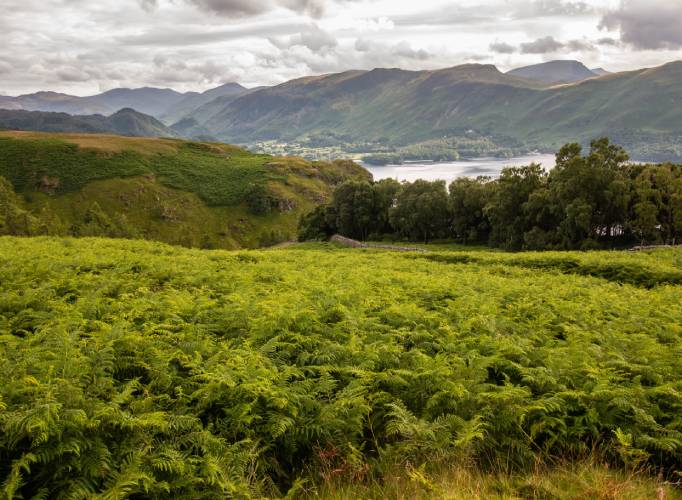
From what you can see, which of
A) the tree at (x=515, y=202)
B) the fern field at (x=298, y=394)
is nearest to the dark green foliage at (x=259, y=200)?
the tree at (x=515, y=202)

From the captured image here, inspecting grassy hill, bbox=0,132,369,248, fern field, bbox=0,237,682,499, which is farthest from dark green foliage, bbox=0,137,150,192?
fern field, bbox=0,237,682,499

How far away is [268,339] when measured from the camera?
9867 mm

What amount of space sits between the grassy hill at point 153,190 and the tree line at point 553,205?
179 ft

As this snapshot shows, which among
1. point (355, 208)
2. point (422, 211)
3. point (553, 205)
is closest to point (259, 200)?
point (355, 208)

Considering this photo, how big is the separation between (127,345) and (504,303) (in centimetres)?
1288

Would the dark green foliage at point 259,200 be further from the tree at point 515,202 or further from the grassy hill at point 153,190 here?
the tree at point 515,202

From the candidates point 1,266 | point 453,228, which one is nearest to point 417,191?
point 453,228

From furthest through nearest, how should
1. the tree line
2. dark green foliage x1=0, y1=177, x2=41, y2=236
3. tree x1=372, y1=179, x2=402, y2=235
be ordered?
dark green foliage x1=0, y1=177, x2=41, y2=236 < tree x1=372, y1=179, x2=402, y2=235 < the tree line

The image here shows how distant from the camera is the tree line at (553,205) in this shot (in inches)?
2205

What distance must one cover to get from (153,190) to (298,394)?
151 meters

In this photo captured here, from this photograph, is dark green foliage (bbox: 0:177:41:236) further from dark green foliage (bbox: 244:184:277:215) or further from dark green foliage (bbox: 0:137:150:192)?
dark green foliage (bbox: 244:184:277:215)

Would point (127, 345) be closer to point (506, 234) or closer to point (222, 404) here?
point (222, 404)

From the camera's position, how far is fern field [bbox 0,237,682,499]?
5.49m

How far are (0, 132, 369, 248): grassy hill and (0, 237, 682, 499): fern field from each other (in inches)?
4220
